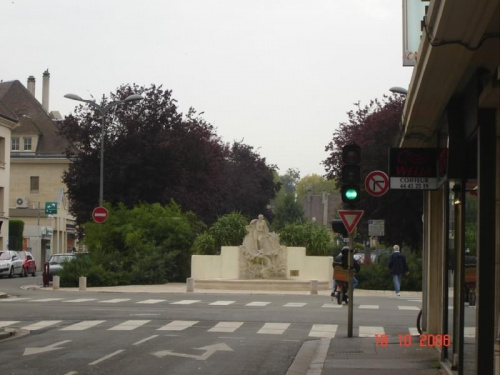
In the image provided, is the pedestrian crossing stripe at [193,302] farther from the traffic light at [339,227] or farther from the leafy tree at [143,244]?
the leafy tree at [143,244]

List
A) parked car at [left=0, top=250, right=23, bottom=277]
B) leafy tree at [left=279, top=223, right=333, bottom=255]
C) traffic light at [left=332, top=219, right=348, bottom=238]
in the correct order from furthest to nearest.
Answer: parked car at [left=0, top=250, right=23, bottom=277]
leafy tree at [left=279, top=223, right=333, bottom=255]
traffic light at [left=332, top=219, right=348, bottom=238]

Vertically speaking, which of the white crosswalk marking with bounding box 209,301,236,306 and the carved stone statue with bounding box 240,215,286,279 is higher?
the carved stone statue with bounding box 240,215,286,279

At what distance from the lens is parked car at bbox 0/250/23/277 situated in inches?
2255

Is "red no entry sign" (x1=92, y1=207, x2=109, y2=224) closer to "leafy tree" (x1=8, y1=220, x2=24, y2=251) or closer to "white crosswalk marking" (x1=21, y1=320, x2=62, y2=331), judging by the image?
"white crosswalk marking" (x1=21, y1=320, x2=62, y2=331)

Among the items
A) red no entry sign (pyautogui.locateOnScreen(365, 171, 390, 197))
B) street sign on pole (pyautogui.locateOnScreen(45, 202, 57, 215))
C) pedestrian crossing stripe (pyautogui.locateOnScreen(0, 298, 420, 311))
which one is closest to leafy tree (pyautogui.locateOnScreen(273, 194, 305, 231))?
street sign on pole (pyautogui.locateOnScreen(45, 202, 57, 215))

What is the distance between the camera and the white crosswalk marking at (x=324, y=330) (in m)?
20.2

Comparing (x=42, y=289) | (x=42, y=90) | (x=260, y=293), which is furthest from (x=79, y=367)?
(x=42, y=90)

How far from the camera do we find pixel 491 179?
33.4ft

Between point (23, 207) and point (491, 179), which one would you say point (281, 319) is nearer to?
point (491, 179)

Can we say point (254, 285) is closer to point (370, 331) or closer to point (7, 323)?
point (7, 323)

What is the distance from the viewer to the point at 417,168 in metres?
15.2

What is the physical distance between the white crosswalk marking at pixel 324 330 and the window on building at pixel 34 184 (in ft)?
226

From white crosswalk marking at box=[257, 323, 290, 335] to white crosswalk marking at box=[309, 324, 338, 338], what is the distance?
0.59 metres

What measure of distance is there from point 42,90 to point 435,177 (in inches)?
3668
